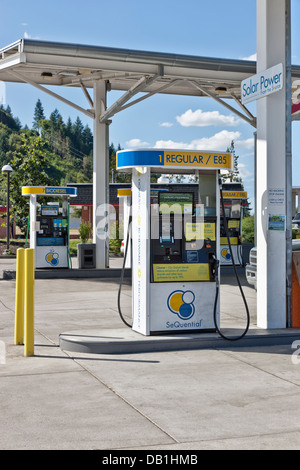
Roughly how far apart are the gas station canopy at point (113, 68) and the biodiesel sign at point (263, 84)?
6563 millimetres

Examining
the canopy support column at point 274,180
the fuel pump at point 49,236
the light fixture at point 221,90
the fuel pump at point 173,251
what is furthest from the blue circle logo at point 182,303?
the light fixture at point 221,90

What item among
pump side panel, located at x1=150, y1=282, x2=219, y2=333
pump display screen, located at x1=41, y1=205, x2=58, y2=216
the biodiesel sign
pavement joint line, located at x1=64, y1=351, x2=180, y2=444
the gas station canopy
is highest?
the gas station canopy

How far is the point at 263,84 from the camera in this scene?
9.66 m

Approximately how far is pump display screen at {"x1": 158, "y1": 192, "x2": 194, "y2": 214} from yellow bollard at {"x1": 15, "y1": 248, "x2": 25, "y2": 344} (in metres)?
1.96

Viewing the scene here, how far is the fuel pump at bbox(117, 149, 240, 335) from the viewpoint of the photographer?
29.2 ft

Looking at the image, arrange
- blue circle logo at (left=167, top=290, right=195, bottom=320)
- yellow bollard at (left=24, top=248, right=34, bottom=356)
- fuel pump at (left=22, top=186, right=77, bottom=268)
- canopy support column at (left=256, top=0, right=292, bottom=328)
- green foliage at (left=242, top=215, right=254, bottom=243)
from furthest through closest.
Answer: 1. green foliage at (left=242, top=215, right=254, bottom=243)
2. fuel pump at (left=22, top=186, right=77, bottom=268)
3. canopy support column at (left=256, top=0, right=292, bottom=328)
4. blue circle logo at (left=167, top=290, right=195, bottom=320)
5. yellow bollard at (left=24, top=248, right=34, bottom=356)

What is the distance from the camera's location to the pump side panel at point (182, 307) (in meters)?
8.98

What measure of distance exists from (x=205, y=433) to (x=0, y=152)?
18122 centimetres

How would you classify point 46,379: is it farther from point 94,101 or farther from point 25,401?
point 94,101

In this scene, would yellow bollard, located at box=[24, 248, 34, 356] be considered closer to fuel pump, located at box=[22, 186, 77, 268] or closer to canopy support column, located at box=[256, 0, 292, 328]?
canopy support column, located at box=[256, 0, 292, 328]

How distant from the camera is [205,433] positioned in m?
5.32

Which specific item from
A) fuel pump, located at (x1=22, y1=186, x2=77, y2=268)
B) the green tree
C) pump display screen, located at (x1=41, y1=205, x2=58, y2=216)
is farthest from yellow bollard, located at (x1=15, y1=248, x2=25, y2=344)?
the green tree

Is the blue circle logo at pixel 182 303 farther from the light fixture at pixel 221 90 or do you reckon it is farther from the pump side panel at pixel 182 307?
the light fixture at pixel 221 90

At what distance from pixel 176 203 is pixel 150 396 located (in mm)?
3282
